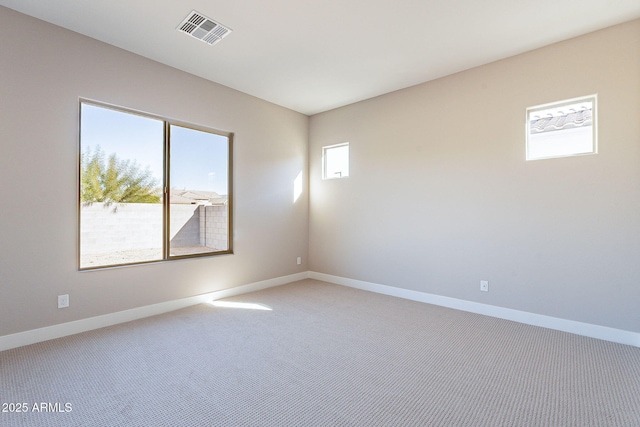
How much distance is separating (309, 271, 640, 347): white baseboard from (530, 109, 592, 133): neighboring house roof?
78.0 inches

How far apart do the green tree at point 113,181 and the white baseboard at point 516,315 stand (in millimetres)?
3227

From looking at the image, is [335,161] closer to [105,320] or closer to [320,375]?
[320,375]

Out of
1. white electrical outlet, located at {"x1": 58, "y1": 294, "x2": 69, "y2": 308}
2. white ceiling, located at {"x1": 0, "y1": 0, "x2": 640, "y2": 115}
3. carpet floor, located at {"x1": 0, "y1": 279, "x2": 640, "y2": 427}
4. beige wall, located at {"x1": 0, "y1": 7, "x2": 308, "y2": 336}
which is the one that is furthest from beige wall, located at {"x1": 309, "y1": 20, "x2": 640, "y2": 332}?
white electrical outlet, located at {"x1": 58, "y1": 294, "x2": 69, "y2": 308}

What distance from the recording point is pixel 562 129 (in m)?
3.11

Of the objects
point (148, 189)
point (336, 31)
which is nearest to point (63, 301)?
point (148, 189)

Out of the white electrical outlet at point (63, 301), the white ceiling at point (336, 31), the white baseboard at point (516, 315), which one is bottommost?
the white baseboard at point (516, 315)

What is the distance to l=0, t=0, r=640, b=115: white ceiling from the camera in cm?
254

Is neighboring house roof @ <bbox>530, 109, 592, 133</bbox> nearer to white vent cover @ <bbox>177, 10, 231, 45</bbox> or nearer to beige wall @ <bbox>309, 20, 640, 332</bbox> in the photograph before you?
beige wall @ <bbox>309, 20, 640, 332</bbox>

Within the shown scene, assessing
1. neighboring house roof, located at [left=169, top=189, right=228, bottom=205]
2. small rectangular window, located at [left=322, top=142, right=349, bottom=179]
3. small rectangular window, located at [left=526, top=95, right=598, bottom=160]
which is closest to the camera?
small rectangular window, located at [left=526, top=95, right=598, bottom=160]

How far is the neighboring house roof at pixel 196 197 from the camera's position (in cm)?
379

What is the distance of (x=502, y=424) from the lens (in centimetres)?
171

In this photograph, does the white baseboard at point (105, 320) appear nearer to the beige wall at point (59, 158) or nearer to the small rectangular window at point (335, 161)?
the beige wall at point (59, 158)

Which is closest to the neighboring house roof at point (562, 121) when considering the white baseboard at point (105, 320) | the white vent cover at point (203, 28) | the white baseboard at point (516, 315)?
the white baseboard at point (516, 315)

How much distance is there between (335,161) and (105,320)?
3.82 m
